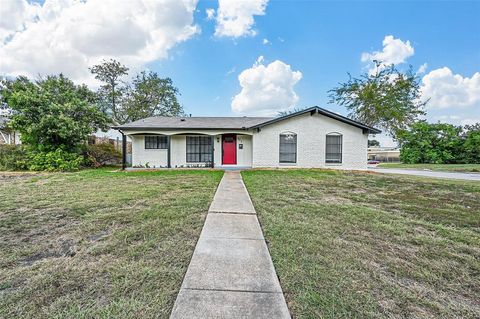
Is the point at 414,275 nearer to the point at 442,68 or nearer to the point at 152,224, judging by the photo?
the point at 152,224

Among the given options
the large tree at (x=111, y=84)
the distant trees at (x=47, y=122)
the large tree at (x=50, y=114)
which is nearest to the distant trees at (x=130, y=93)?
the large tree at (x=111, y=84)

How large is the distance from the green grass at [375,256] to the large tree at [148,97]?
76.0 ft

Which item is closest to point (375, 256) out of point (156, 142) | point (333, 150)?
point (333, 150)

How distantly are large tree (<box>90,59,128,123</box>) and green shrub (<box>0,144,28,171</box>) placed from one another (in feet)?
35.8

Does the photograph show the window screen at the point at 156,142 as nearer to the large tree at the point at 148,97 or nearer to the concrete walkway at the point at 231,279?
the large tree at the point at 148,97

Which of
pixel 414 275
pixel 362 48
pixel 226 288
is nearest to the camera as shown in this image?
pixel 226 288

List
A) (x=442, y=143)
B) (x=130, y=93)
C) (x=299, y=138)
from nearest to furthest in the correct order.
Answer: (x=299, y=138) < (x=442, y=143) < (x=130, y=93)

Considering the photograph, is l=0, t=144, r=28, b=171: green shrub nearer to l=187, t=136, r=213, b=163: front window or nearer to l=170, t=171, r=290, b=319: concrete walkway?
l=187, t=136, r=213, b=163: front window

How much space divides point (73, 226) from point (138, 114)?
23069 mm

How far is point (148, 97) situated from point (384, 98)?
27.0 meters

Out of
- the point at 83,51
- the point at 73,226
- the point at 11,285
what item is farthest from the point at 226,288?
the point at 83,51

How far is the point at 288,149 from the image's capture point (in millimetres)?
13898

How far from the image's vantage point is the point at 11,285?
207 centimetres

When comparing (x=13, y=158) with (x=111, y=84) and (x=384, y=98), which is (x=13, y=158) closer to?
(x=111, y=84)
